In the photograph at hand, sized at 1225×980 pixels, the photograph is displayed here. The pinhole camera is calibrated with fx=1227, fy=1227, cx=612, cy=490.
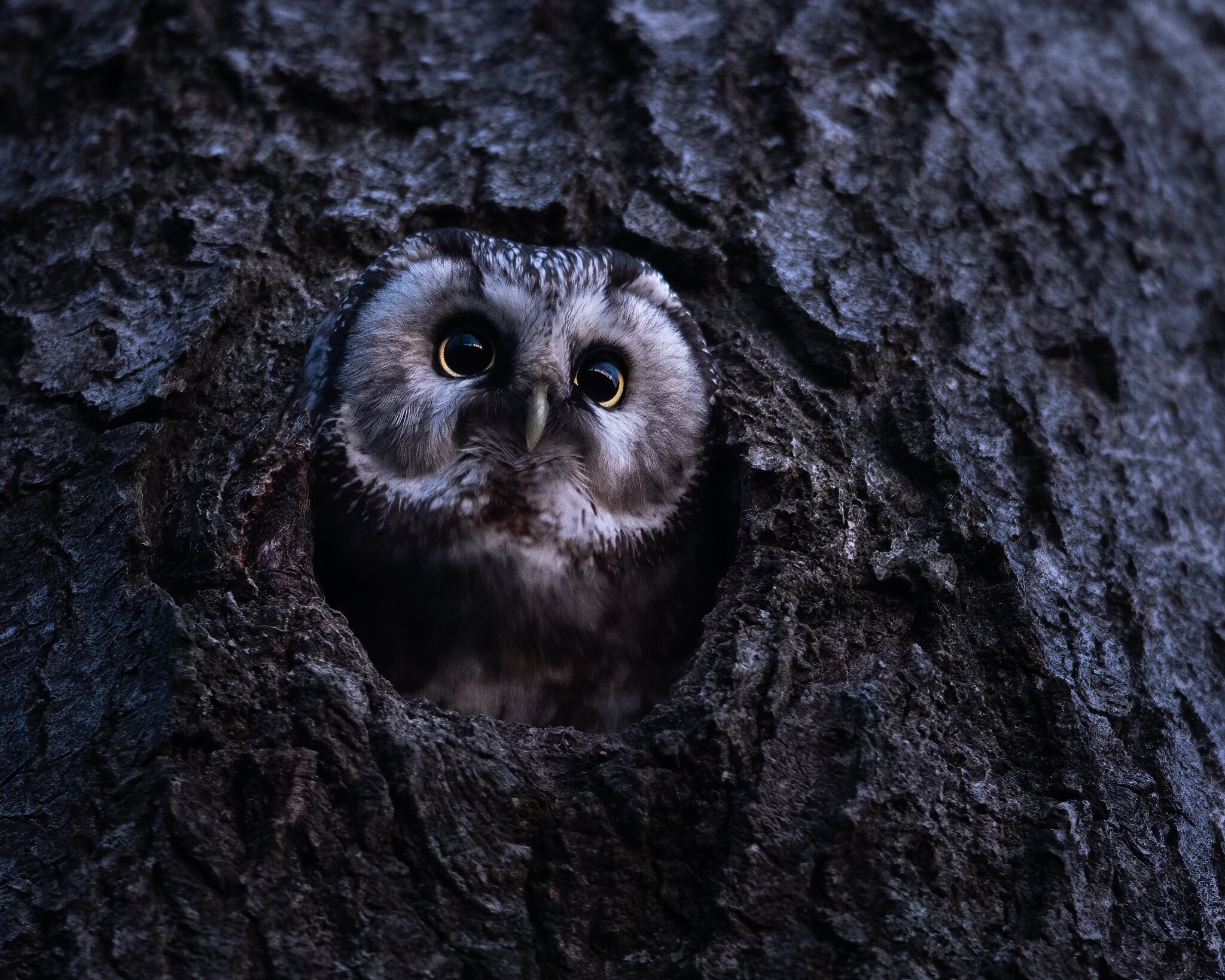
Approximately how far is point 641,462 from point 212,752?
1.04 meters

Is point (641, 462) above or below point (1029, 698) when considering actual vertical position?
below

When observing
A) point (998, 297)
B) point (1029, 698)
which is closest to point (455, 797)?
point (1029, 698)

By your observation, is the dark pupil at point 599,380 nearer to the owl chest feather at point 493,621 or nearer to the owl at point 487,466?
the owl at point 487,466

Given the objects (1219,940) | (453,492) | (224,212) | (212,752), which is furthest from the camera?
(224,212)

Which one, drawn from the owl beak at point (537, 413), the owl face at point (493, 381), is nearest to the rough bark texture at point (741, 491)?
the owl face at point (493, 381)

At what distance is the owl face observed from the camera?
237 centimetres

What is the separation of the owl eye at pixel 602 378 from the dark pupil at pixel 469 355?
188mm

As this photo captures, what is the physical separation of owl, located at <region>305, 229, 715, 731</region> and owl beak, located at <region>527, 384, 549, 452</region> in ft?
0.11

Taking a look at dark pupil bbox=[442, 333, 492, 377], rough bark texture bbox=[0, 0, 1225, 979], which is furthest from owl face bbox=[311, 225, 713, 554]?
rough bark texture bbox=[0, 0, 1225, 979]

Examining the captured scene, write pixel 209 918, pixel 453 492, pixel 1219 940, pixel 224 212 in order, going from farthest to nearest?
pixel 224 212 < pixel 453 492 < pixel 1219 940 < pixel 209 918

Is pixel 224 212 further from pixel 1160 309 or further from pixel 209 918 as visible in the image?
pixel 1160 309

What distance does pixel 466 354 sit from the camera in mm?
2430

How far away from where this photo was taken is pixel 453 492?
2406 millimetres

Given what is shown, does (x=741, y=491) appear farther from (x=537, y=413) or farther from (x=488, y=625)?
(x=488, y=625)
